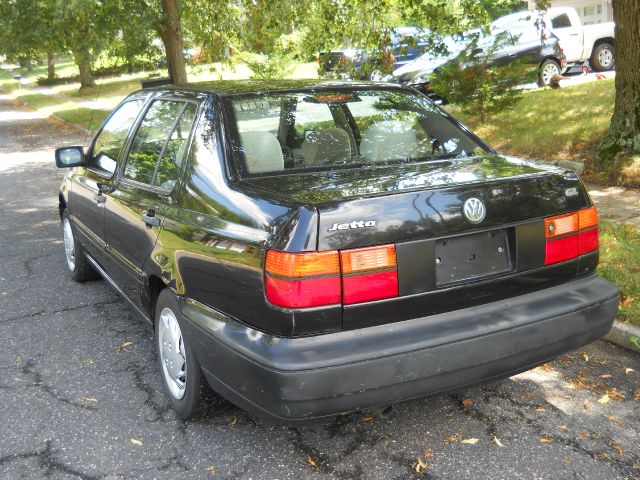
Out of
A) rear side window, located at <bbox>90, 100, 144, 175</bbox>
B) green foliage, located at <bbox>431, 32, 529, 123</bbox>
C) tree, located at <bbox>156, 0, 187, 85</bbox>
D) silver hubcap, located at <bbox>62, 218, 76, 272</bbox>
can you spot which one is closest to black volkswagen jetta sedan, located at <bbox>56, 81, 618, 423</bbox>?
rear side window, located at <bbox>90, 100, 144, 175</bbox>

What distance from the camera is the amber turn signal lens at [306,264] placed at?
2.69 m

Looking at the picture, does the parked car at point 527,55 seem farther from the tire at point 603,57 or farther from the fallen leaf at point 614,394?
the fallen leaf at point 614,394

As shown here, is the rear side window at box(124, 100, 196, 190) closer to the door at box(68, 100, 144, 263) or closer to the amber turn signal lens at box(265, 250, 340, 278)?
the door at box(68, 100, 144, 263)

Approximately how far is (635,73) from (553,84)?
5831 mm

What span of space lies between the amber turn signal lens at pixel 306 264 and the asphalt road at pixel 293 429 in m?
0.94

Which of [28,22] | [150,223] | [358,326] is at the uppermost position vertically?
[28,22]

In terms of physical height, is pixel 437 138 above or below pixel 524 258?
above

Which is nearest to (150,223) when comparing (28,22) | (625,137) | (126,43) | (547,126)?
(625,137)

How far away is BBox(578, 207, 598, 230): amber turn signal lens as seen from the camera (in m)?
3.28

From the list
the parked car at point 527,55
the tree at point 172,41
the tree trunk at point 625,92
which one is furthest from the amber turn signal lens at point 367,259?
the tree at point 172,41

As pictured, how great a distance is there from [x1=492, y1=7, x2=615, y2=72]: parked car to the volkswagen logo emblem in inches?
592

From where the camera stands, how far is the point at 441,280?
2.90 metres

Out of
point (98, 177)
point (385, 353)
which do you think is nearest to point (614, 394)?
point (385, 353)

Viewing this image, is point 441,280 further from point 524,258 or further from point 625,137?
point 625,137
